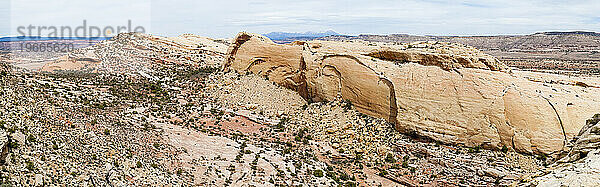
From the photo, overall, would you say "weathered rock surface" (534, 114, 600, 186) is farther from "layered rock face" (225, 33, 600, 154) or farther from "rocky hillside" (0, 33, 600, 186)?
"layered rock face" (225, 33, 600, 154)

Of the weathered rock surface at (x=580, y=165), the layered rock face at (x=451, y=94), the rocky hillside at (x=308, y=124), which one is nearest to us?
the weathered rock surface at (x=580, y=165)

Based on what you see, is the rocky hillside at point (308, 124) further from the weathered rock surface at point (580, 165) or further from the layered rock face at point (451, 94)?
the weathered rock surface at point (580, 165)

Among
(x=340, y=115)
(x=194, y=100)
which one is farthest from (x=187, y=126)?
(x=340, y=115)

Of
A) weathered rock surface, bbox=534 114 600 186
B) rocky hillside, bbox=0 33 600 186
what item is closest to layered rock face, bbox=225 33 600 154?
rocky hillside, bbox=0 33 600 186

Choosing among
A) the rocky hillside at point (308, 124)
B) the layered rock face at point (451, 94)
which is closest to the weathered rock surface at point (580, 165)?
the rocky hillside at point (308, 124)

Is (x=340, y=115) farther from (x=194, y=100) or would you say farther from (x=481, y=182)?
(x=194, y=100)

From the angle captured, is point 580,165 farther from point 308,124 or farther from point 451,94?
point 308,124

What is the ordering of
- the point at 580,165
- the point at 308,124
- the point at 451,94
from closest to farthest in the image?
the point at 580,165
the point at 451,94
the point at 308,124

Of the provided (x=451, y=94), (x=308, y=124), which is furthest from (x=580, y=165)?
(x=308, y=124)

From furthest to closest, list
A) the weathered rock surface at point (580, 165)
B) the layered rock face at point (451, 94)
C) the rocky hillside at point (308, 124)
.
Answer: the layered rock face at point (451, 94) → the rocky hillside at point (308, 124) → the weathered rock surface at point (580, 165)
